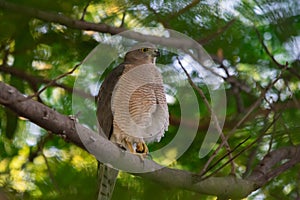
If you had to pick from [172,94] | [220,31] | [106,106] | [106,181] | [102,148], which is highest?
[220,31]

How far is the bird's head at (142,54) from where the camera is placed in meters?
4.89

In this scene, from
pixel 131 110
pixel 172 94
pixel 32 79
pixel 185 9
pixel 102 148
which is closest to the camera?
pixel 102 148

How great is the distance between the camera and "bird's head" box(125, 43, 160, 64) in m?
4.89

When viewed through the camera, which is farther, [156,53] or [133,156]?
[156,53]

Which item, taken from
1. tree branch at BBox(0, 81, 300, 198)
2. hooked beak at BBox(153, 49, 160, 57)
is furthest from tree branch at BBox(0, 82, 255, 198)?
hooked beak at BBox(153, 49, 160, 57)

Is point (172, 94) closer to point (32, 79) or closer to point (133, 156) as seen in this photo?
point (32, 79)

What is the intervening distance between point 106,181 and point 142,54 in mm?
1292

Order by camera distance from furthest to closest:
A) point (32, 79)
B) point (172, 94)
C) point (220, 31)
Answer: point (172, 94) < point (32, 79) < point (220, 31)

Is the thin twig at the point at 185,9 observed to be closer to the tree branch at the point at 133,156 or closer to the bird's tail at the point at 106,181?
the tree branch at the point at 133,156

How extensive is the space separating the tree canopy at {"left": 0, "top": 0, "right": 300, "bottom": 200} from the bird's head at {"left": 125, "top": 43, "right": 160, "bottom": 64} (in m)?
0.10

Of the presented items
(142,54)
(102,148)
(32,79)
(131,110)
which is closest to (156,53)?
(142,54)

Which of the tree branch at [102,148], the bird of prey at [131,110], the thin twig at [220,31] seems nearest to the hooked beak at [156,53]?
the bird of prey at [131,110]

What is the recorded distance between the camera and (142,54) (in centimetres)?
497

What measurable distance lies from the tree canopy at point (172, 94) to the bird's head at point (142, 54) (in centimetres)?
10
